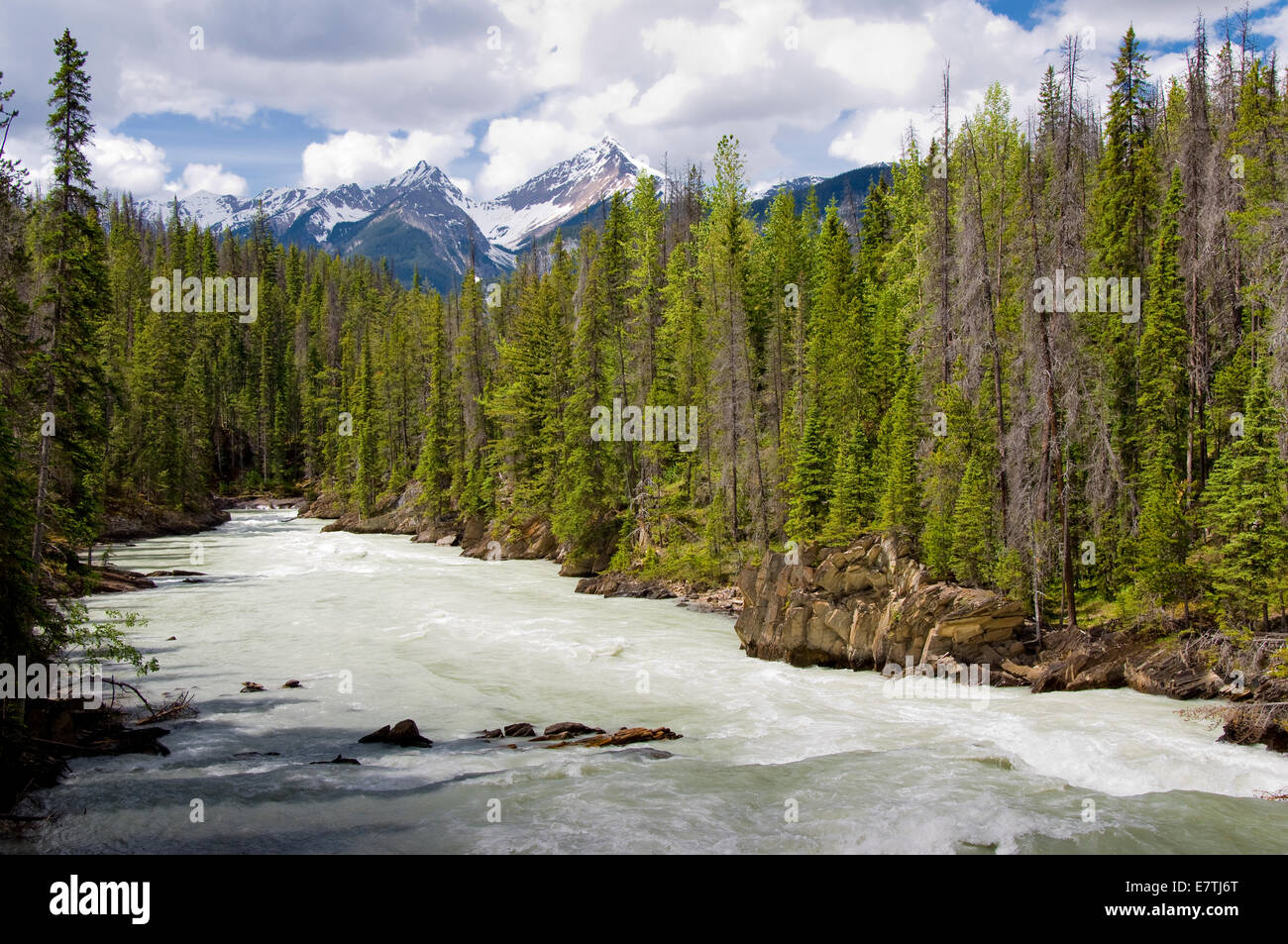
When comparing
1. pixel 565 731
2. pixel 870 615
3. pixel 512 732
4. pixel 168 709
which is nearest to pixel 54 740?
pixel 168 709

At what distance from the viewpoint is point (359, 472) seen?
6550 cm

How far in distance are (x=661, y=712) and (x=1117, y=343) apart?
21.6 meters

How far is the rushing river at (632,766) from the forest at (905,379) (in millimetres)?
3800

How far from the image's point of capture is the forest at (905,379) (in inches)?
762

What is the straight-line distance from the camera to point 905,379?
95.4ft

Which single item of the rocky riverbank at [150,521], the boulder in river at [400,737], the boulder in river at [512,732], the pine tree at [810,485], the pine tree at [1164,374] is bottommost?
the boulder in river at [512,732]

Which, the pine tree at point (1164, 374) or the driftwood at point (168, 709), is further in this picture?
the pine tree at point (1164, 374)

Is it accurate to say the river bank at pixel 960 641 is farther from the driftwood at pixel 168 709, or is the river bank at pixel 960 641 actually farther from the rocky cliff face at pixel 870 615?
the driftwood at pixel 168 709

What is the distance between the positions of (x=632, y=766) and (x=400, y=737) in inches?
192

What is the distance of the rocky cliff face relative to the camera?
21578 millimetres

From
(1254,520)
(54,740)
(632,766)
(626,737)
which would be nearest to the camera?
(54,740)

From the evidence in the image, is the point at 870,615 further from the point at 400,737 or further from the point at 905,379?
the point at 400,737

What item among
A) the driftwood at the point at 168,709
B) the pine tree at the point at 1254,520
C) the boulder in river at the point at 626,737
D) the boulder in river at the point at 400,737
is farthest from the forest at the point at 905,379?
the boulder in river at the point at 626,737

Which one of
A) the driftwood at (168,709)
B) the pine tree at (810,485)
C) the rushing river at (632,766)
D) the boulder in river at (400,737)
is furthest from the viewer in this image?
the pine tree at (810,485)
